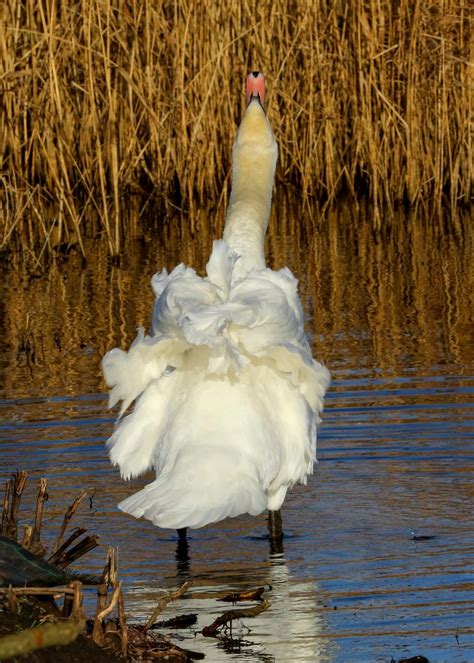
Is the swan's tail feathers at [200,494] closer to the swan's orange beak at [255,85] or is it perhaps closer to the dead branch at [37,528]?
the dead branch at [37,528]

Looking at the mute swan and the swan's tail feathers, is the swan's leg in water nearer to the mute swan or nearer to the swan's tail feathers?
the mute swan

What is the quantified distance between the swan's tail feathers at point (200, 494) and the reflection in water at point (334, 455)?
32 cm

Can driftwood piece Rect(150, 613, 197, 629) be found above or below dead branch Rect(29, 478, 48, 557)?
below

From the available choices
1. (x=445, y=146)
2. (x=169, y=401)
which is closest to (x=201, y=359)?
(x=169, y=401)

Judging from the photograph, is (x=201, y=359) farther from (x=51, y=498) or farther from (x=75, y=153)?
(x=75, y=153)

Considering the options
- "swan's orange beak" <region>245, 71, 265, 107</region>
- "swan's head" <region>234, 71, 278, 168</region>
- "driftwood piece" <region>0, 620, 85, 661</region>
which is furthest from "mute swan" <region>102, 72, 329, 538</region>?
"driftwood piece" <region>0, 620, 85, 661</region>

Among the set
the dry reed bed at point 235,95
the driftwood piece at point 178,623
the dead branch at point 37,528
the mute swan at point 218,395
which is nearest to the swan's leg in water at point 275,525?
the mute swan at point 218,395

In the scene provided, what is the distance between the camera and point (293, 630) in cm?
443

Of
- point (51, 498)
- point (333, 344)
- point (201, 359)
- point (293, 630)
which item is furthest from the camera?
point (333, 344)

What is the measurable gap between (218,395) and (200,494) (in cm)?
50

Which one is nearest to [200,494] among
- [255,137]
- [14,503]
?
[14,503]

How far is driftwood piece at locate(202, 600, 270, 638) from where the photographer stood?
421 centimetres

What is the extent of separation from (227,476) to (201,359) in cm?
55

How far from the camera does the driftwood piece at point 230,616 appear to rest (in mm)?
4211
